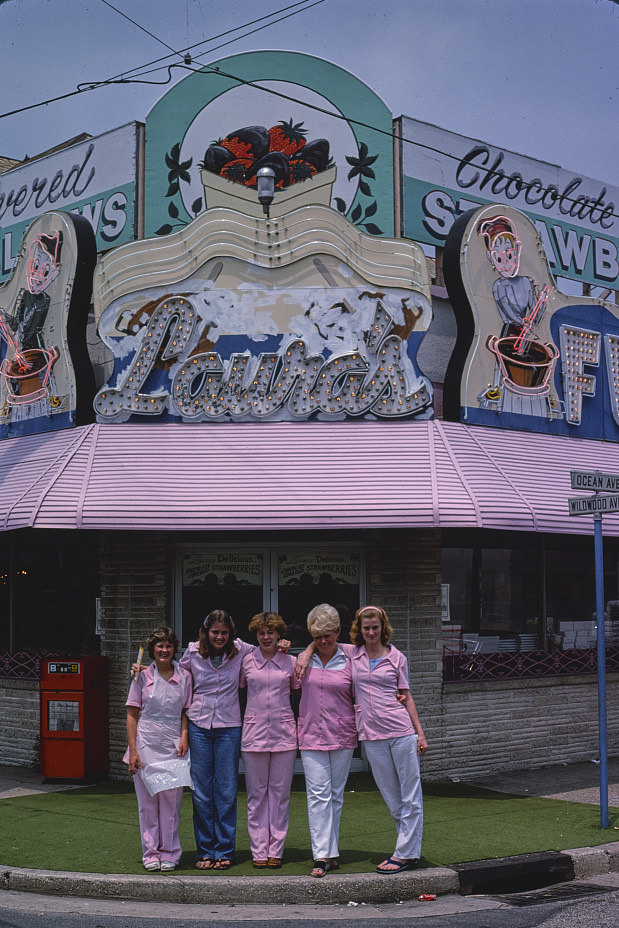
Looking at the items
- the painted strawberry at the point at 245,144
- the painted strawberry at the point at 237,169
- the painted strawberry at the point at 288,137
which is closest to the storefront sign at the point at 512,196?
the painted strawberry at the point at 288,137

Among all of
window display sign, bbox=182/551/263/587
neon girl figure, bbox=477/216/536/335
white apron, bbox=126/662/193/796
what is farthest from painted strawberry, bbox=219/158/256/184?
white apron, bbox=126/662/193/796

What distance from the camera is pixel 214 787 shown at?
7.67 m

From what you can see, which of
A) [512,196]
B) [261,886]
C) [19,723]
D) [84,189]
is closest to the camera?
[261,886]

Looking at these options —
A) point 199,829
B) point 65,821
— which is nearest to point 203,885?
point 199,829

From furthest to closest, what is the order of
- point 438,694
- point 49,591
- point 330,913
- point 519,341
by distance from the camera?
1. point 49,591
2. point 519,341
3. point 438,694
4. point 330,913

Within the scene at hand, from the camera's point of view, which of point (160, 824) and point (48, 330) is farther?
point (48, 330)

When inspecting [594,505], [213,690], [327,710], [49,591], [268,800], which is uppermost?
[594,505]

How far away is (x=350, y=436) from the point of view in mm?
11266

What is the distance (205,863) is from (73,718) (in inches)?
165

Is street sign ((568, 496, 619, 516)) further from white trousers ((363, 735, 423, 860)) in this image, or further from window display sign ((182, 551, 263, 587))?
window display sign ((182, 551, 263, 587))

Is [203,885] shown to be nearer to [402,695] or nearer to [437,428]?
[402,695]

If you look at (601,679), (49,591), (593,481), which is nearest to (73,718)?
(49,591)

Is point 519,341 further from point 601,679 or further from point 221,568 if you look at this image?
point 601,679

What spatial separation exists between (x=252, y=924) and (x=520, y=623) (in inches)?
287
